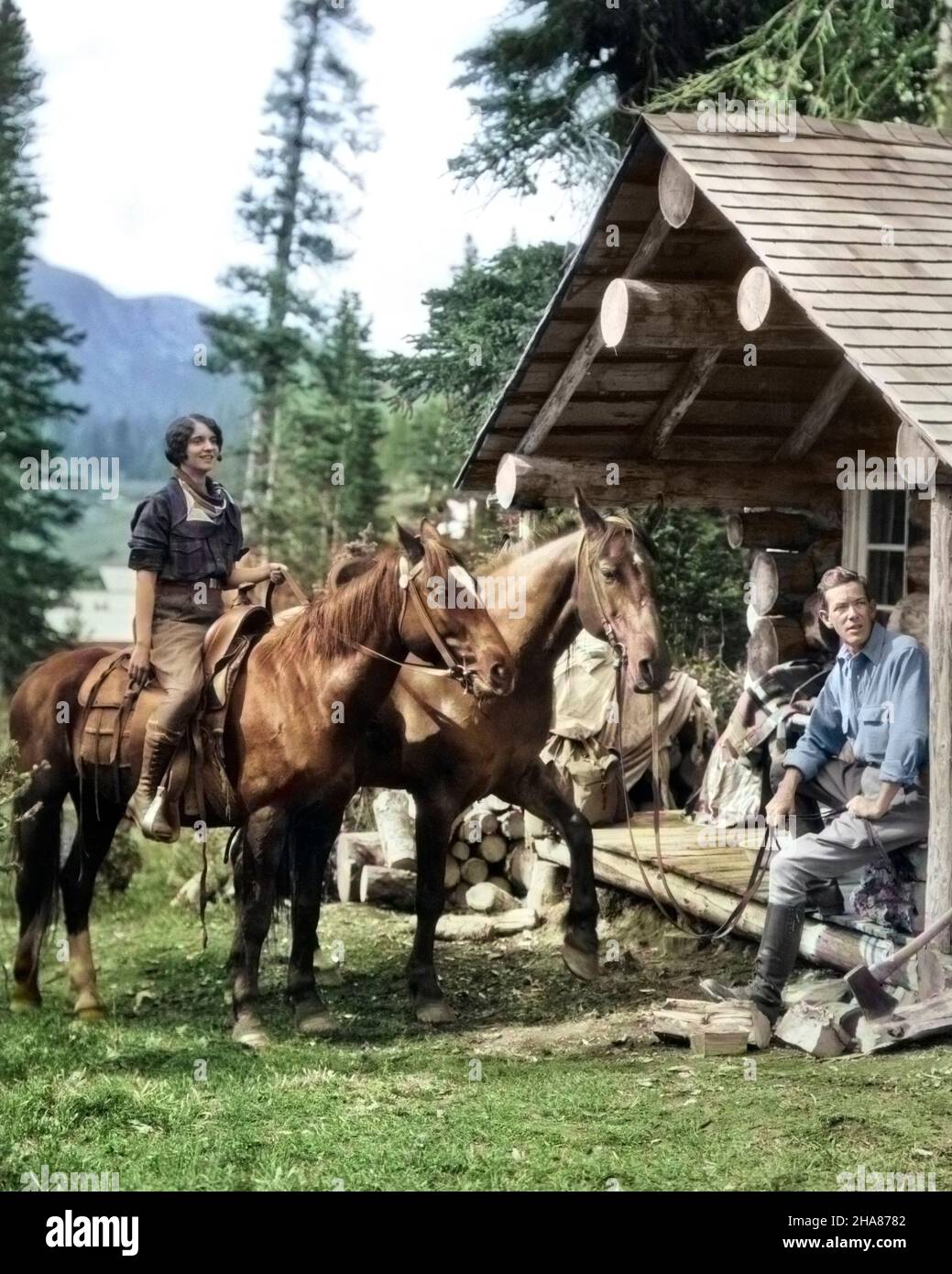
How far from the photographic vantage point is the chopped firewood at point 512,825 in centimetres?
1044

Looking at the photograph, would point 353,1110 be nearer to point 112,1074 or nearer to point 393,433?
point 112,1074

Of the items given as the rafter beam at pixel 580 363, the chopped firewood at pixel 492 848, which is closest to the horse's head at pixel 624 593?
the rafter beam at pixel 580 363

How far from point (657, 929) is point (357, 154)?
48.2ft

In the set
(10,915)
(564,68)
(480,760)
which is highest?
(564,68)

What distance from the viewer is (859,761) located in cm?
709

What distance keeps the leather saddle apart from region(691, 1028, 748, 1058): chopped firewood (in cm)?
240

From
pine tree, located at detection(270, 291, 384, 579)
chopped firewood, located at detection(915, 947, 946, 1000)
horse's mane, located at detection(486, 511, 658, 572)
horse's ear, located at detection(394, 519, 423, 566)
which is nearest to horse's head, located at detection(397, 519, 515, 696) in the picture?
horse's ear, located at detection(394, 519, 423, 566)

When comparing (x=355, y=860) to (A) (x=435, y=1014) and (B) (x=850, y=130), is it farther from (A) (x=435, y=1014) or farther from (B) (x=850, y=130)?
(B) (x=850, y=130)

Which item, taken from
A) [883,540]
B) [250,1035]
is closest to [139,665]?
[250,1035]

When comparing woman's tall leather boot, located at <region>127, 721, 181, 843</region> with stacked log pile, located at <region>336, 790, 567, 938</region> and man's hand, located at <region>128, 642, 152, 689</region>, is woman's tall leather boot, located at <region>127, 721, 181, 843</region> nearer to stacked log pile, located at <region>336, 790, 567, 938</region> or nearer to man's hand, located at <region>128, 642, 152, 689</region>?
man's hand, located at <region>128, 642, 152, 689</region>

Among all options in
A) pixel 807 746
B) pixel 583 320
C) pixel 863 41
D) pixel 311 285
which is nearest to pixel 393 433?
pixel 311 285

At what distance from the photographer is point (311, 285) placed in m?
21.6

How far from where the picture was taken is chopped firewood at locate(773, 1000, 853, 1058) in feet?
21.8
